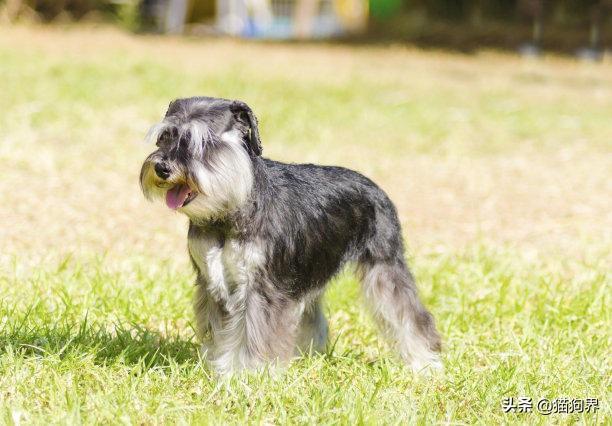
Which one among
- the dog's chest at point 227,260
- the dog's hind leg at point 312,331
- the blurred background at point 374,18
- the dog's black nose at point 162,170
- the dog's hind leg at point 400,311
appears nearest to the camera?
the dog's black nose at point 162,170

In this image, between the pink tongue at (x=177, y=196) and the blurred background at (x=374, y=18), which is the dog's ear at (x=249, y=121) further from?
the blurred background at (x=374, y=18)

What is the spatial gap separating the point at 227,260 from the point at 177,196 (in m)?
0.42

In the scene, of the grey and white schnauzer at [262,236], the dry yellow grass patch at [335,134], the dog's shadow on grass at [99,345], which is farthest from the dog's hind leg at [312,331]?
the dry yellow grass patch at [335,134]

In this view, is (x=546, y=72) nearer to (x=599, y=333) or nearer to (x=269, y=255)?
(x=599, y=333)

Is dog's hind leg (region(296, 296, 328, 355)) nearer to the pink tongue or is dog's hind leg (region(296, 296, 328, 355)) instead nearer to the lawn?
the lawn

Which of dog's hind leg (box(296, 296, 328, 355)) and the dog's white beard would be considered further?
dog's hind leg (box(296, 296, 328, 355))

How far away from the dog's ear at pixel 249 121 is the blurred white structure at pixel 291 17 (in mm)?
19485

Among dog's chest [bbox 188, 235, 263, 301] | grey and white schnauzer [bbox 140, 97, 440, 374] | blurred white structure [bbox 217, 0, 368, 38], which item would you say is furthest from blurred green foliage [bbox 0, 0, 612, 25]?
dog's chest [bbox 188, 235, 263, 301]

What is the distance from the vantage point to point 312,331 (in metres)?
5.02

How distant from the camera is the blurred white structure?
23859 millimetres

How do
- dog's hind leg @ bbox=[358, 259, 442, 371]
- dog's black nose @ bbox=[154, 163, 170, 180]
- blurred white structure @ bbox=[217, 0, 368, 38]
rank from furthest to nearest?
blurred white structure @ bbox=[217, 0, 368, 38] → dog's hind leg @ bbox=[358, 259, 442, 371] → dog's black nose @ bbox=[154, 163, 170, 180]

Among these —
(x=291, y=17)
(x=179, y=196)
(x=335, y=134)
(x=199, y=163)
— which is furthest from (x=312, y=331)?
(x=291, y=17)

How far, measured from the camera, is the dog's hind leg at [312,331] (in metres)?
4.99

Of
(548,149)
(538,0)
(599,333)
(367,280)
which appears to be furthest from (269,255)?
(538,0)
